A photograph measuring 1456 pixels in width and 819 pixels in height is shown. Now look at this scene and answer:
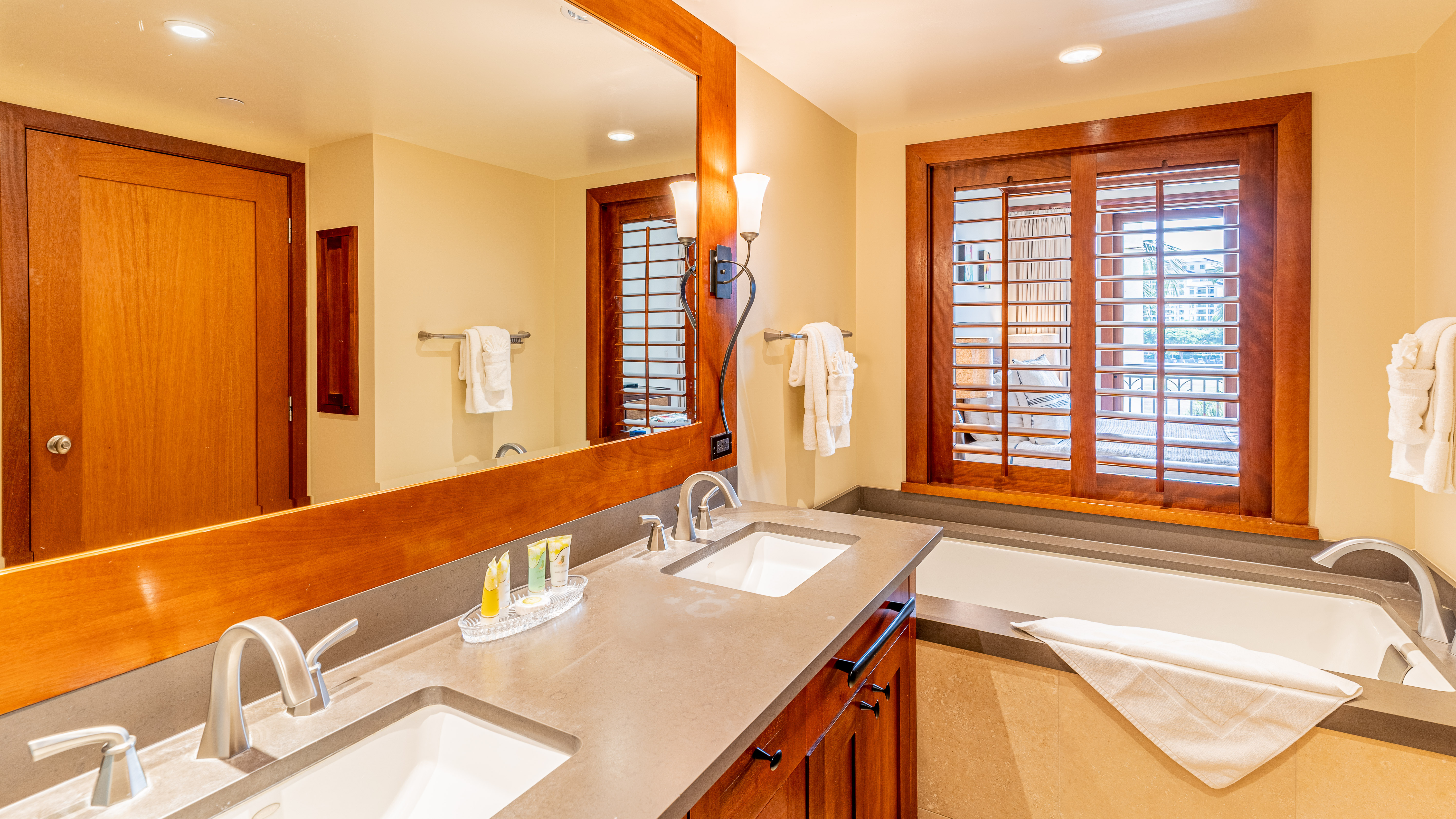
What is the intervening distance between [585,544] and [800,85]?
178 centimetres

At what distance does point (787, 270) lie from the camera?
2.44 m

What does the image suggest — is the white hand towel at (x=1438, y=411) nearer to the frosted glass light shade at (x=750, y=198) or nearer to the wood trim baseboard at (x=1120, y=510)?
the wood trim baseboard at (x=1120, y=510)

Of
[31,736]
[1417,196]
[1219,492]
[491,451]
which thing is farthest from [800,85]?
[31,736]

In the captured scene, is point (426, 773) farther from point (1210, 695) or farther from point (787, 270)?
point (787, 270)

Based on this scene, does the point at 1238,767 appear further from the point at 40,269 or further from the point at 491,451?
the point at 40,269

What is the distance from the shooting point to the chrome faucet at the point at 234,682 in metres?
0.79

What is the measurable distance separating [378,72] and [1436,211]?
2.79m

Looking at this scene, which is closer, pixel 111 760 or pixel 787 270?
pixel 111 760

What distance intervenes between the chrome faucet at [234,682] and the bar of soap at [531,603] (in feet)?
1.33

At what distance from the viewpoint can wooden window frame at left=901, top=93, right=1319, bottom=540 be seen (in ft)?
7.57

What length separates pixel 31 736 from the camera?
2.48 ft

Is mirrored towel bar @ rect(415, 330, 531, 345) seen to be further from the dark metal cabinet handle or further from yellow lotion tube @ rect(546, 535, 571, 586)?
the dark metal cabinet handle

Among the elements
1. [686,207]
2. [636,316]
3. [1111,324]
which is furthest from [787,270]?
[1111,324]

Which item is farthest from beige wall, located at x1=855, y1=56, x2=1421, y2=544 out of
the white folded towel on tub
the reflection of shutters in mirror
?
the white folded towel on tub
